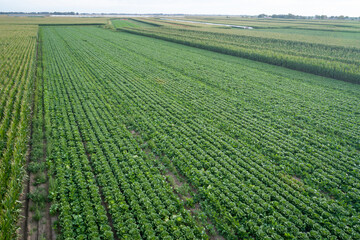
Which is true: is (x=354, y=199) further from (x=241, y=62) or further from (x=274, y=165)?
(x=241, y=62)

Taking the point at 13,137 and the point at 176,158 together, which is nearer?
the point at 176,158

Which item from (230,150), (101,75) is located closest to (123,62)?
(101,75)

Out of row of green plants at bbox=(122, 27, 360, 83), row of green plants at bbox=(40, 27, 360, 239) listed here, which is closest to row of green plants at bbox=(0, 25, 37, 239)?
row of green plants at bbox=(40, 27, 360, 239)

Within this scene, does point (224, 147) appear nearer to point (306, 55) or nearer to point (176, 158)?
point (176, 158)

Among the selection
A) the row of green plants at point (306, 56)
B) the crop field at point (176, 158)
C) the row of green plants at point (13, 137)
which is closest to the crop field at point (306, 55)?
the row of green plants at point (306, 56)

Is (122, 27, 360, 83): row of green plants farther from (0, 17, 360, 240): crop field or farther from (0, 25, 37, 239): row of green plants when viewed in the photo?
(0, 25, 37, 239): row of green plants

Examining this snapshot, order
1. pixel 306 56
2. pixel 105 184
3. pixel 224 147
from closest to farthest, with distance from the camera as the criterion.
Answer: pixel 105 184 < pixel 224 147 < pixel 306 56

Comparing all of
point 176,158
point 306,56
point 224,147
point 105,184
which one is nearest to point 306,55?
point 306,56

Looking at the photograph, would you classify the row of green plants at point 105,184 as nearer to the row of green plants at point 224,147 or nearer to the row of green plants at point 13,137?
the row of green plants at point 224,147
